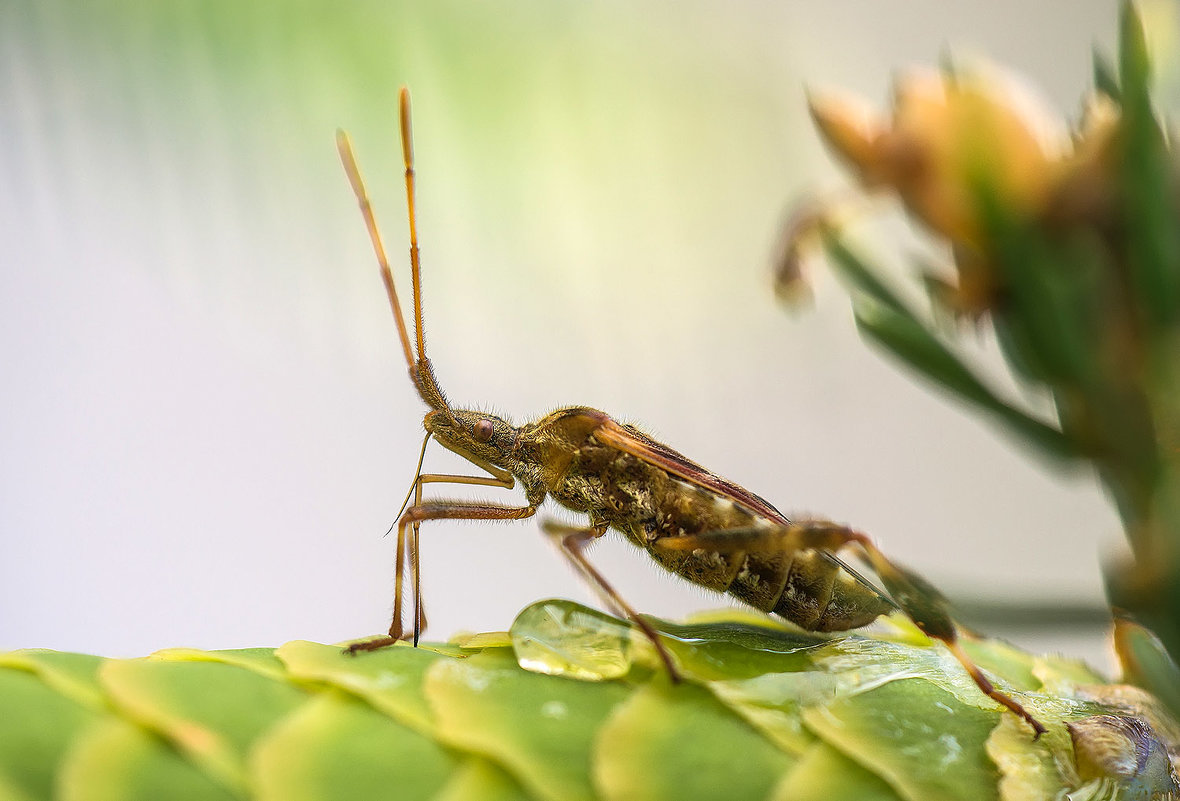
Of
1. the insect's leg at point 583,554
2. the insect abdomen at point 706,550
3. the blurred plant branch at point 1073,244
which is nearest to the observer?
the blurred plant branch at point 1073,244

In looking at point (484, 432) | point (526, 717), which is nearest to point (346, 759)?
point (526, 717)

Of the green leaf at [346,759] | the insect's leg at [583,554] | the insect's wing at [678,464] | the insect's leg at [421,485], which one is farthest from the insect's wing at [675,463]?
the green leaf at [346,759]

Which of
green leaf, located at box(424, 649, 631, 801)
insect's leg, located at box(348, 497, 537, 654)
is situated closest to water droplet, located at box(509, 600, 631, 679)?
green leaf, located at box(424, 649, 631, 801)

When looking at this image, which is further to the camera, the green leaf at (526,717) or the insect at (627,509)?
the insect at (627,509)

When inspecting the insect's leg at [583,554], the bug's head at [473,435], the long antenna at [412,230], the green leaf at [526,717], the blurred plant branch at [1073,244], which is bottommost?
the insect's leg at [583,554]

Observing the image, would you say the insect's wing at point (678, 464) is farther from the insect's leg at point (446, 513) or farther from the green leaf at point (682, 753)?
the green leaf at point (682, 753)

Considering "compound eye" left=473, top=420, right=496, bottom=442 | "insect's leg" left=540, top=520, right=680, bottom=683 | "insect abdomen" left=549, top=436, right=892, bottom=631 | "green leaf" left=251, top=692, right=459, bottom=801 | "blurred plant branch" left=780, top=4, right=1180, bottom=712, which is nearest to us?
"blurred plant branch" left=780, top=4, right=1180, bottom=712

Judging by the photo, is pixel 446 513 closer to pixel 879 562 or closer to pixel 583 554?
pixel 583 554

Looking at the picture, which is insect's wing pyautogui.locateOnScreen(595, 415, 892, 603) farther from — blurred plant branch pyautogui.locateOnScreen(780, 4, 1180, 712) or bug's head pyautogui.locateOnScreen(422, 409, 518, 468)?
blurred plant branch pyautogui.locateOnScreen(780, 4, 1180, 712)

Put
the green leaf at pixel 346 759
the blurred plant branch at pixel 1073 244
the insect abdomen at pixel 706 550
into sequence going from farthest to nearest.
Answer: the insect abdomen at pixel 706 550
the green leaf at pixel 346 759
the blurred plant branch at pixel 1073 244
